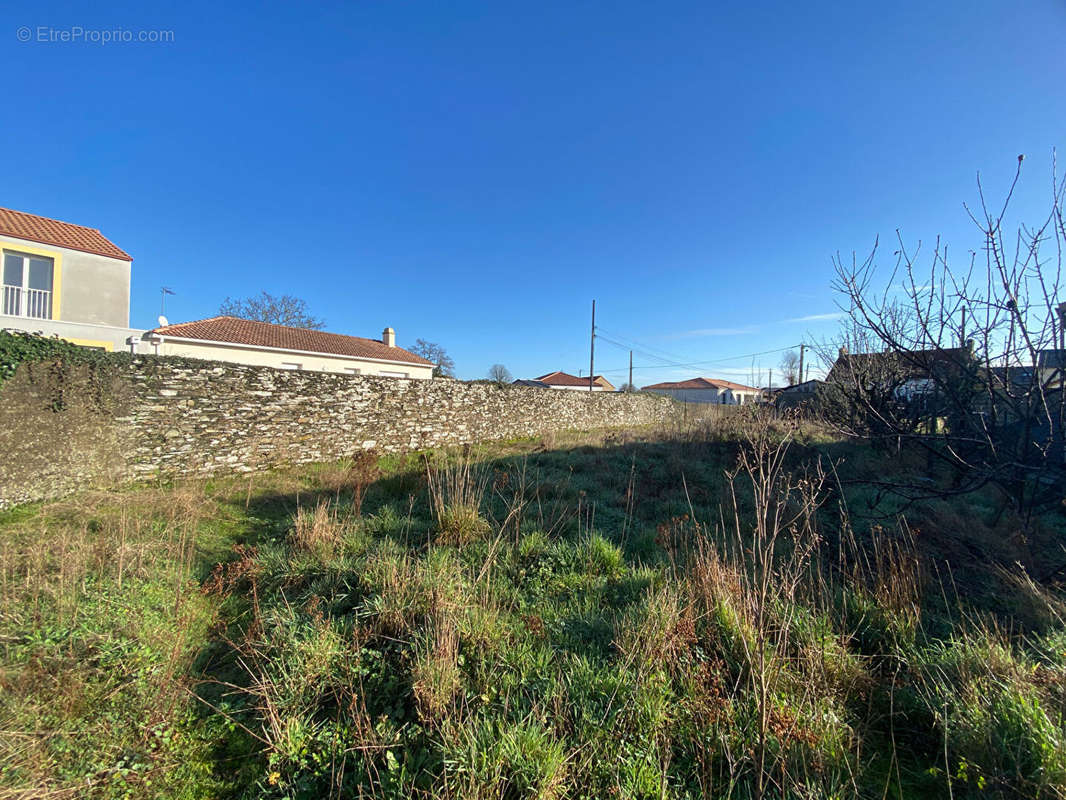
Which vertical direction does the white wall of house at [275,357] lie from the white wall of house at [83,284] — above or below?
below

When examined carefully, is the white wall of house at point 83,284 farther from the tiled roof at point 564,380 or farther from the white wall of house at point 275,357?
the tiled roof at point 564,380

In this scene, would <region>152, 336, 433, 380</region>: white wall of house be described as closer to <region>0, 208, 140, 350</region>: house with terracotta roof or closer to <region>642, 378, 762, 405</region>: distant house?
<region>0, 208, 140, 350</region>: house with terracotta roof

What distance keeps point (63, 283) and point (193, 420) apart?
11.3 m

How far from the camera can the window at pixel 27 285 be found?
11.3 m

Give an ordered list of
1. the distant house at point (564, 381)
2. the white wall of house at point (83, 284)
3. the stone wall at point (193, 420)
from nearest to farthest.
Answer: the stone wall at point (193, 420) < the white wall of house at point (83, 284) < the distant house at point (564, 381)

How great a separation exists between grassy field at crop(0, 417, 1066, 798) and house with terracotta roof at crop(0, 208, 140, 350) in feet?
39.6

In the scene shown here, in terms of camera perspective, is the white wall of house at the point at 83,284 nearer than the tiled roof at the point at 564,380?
Yes

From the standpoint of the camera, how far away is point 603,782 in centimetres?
158

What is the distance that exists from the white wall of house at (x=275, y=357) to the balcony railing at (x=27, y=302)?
2657mm

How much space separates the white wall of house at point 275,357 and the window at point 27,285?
110 inches

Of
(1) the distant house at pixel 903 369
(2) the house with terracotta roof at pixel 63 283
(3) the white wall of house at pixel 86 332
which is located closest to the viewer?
(1) the distant house at pixel 903 369

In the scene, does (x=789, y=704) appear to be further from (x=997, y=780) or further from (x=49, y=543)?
(x=49, y=543)

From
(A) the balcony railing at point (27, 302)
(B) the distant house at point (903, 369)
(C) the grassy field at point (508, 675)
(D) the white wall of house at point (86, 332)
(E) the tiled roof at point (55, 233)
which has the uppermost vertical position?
(E) the tiled roof at point (55, 233)

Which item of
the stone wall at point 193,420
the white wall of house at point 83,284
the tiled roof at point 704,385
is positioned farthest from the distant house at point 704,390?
the white wall of house at point 83,284
